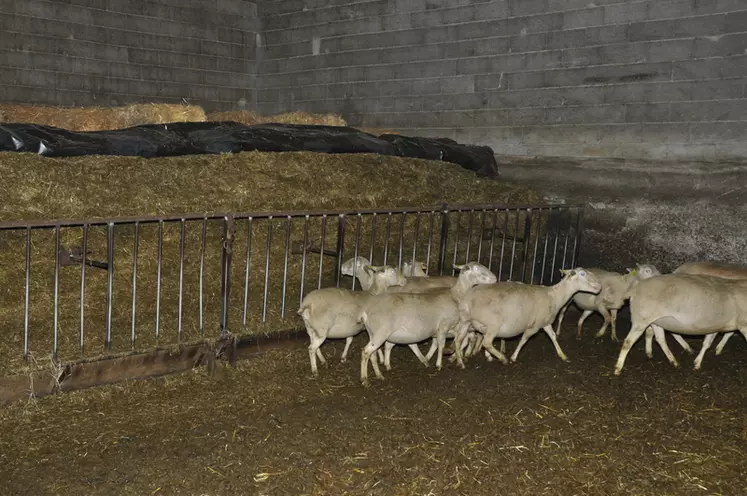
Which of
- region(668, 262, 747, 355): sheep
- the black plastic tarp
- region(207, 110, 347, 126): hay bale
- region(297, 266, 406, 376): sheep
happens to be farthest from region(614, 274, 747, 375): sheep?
region(207, 110, 347, 126): hay bale

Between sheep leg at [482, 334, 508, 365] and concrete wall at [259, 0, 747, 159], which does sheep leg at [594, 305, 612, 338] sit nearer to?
sheep leg at [482, 334, 508, 365]

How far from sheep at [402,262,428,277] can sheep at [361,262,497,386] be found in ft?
3.68

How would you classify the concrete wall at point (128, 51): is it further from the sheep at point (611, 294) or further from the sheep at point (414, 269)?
the sheep at point (611, 294)

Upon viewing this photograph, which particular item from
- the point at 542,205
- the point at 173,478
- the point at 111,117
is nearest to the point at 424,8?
the point at 542,205

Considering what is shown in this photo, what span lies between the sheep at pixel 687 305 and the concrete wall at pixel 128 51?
409 inches

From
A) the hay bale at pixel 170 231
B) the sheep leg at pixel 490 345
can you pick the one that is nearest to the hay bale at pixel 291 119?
the hay bale at pixel 170 231

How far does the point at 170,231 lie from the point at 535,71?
21.1 feet

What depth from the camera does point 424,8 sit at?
476 inches

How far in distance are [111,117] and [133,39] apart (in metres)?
4.58

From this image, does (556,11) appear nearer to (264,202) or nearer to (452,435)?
(264,202)

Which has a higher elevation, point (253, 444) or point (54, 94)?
point (54, 94)

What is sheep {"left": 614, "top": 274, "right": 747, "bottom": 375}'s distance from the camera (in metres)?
6.39

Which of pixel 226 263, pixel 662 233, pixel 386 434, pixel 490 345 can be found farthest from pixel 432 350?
pixel 662 233

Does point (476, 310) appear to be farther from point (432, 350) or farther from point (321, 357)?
point (321, 357)
